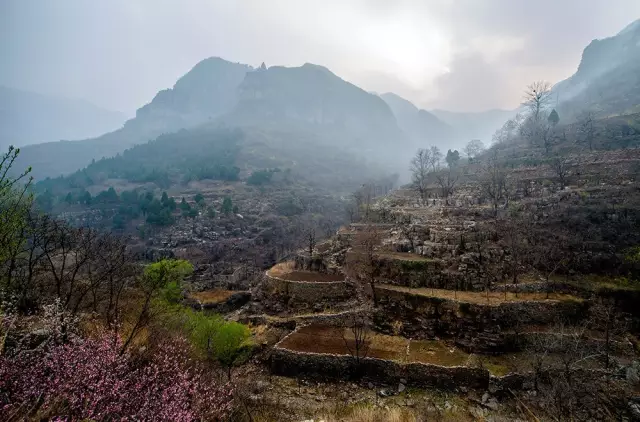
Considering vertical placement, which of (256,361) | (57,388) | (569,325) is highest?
(57,388)

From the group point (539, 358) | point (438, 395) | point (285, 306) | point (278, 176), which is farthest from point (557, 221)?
point (278, 176)

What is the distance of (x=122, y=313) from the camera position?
43.8ft

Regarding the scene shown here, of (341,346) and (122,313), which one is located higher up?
(122,313)

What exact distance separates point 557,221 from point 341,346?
22690 millimetres

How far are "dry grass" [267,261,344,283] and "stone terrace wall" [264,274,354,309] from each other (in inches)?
36.2

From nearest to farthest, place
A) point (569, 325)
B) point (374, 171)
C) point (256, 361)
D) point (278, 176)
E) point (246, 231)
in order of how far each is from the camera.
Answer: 1. point (569, 325)
2. point (256, 361)
3. point (246, 231)
4. point (278, 176)
5. point (374, 171)

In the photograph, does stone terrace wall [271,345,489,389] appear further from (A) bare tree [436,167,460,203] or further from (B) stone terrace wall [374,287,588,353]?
(A) bare tree [436,167,460,203]

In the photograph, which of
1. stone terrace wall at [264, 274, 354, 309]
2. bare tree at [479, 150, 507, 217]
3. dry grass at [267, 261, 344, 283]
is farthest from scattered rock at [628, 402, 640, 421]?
bare tree at [479, 150, 507, 217]

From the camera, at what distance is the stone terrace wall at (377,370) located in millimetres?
17688

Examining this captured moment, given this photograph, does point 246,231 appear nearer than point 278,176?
Yes

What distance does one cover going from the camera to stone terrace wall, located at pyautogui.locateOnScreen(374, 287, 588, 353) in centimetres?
1991

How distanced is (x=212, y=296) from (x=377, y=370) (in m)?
22.9

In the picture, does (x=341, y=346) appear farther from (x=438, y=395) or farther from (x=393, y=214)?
(x=393, y=214)

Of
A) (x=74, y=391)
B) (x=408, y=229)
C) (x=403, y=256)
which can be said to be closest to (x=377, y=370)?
(x=403, y=256)
